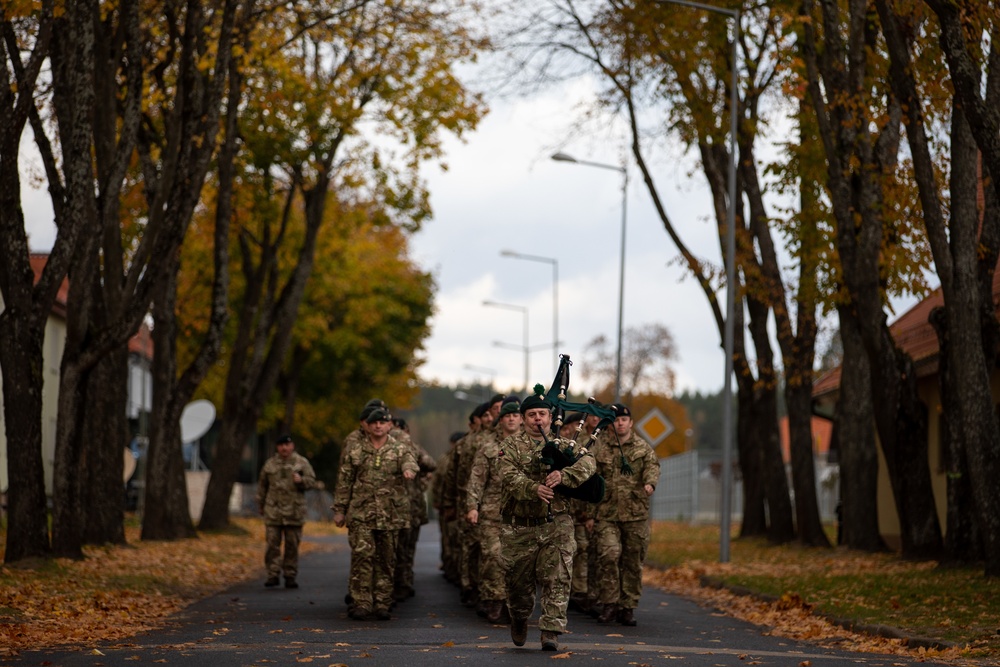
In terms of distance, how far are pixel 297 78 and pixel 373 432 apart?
1317 cm

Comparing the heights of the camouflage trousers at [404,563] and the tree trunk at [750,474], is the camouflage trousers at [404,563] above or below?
below

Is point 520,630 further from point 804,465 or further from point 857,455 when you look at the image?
point 804,465

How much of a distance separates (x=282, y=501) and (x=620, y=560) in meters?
5.31

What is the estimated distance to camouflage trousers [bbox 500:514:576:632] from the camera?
1147 centimetres

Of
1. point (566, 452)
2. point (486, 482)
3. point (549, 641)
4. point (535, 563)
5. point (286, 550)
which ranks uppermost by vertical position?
point (566, 452)

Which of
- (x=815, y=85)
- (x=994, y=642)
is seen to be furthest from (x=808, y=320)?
(x=994, y=642)

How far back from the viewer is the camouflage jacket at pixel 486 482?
44.8 feet

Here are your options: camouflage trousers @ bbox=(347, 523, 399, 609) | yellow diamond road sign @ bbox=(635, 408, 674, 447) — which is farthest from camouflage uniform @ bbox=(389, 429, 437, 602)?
yellow diamond road sign @ bbox=(635, 408, 674, 447)

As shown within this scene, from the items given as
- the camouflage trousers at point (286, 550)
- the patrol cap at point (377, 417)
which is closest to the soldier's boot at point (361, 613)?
the patrol cap at point (377, 417)

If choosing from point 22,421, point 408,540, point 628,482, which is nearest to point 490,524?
point 628,482

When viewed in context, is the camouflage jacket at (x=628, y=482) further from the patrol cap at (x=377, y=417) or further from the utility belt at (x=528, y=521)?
the utility belt at (x=528, y=521)

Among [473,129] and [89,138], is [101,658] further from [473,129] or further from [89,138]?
[473,129]

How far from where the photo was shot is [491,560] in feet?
46.8

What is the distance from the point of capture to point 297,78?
2655 cm
